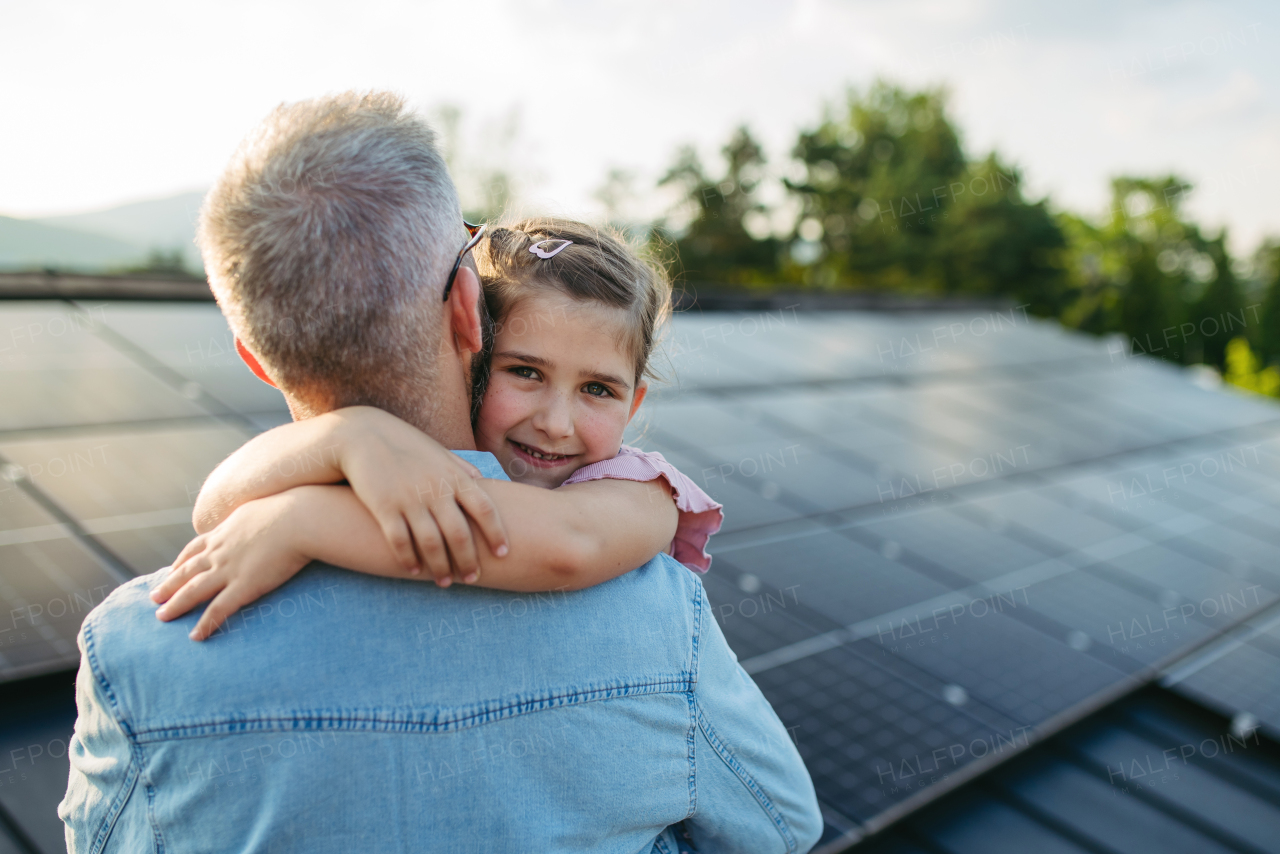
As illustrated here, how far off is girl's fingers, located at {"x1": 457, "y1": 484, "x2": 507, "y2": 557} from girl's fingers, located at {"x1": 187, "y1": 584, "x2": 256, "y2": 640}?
342mm

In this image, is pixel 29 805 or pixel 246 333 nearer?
pixel 246 333

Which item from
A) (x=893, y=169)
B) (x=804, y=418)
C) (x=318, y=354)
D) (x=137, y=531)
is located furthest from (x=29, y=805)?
(x=893, y=169)

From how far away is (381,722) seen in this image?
127 cm

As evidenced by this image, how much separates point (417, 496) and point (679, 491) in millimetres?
683

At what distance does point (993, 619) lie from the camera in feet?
17.2

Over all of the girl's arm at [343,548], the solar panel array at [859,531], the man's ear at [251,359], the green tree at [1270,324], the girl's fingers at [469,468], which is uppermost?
the man's ear at [251,359]

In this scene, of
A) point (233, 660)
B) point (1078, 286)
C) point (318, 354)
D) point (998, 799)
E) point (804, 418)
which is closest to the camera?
point (233, 660)

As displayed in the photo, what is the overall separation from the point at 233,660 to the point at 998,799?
140 inches

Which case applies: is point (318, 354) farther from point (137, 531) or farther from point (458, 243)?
point (137, 531)

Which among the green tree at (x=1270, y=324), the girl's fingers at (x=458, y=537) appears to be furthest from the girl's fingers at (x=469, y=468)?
the green tree at (x=1270, y=324)

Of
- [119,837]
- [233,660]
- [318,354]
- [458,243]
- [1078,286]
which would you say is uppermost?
[458,243]

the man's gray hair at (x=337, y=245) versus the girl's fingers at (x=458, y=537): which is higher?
the man's gray hair at (x=337, y=245)

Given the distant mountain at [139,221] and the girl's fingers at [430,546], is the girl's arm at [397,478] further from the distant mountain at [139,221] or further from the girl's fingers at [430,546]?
the distant mountain at [139,221]

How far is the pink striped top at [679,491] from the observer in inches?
71.7
